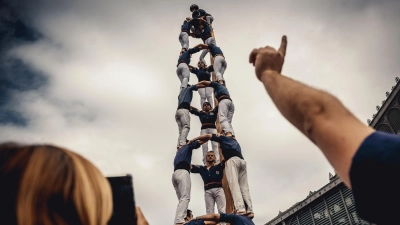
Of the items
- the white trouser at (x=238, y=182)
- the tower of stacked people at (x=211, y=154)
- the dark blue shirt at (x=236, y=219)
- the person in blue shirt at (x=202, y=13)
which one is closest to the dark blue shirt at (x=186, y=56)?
the tower of stacked people at (x=211, y=154)

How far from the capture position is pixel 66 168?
85cm

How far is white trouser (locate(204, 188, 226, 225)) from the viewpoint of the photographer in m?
6.16

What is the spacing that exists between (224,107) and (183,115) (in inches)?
42.1

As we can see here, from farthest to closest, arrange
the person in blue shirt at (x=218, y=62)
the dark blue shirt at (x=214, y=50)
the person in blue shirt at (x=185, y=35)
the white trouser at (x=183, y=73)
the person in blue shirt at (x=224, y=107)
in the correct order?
the person in blue shirt at (x=185, y=35) → the dark blue shirt at (x=214, y=50) → the person in blue shirt at (x=218, y=62) → the white trouser at (x=183, y=73) → the person in blue shirt at (x=224, y=107)

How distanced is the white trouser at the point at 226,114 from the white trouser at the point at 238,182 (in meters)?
1.02

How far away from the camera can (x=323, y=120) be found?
0.93m

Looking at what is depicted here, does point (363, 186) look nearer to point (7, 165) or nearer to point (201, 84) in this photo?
point (7, 165)

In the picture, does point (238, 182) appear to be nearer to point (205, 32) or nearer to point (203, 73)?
point (203, 73)

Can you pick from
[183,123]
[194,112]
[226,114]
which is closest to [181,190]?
[183,123]

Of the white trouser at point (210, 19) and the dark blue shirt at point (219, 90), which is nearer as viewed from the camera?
the dark blue shirt at point (219, 90)

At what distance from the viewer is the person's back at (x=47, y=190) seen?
75 cm

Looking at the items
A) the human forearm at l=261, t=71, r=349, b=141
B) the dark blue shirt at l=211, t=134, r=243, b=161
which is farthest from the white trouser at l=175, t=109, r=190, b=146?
the human forearm at l=261, t=71, r=349, b=141

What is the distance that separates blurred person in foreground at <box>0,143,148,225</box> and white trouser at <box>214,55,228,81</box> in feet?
24.7

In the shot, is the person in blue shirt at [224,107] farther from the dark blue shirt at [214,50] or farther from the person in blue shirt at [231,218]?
the person in blue shirt at [231,218]
